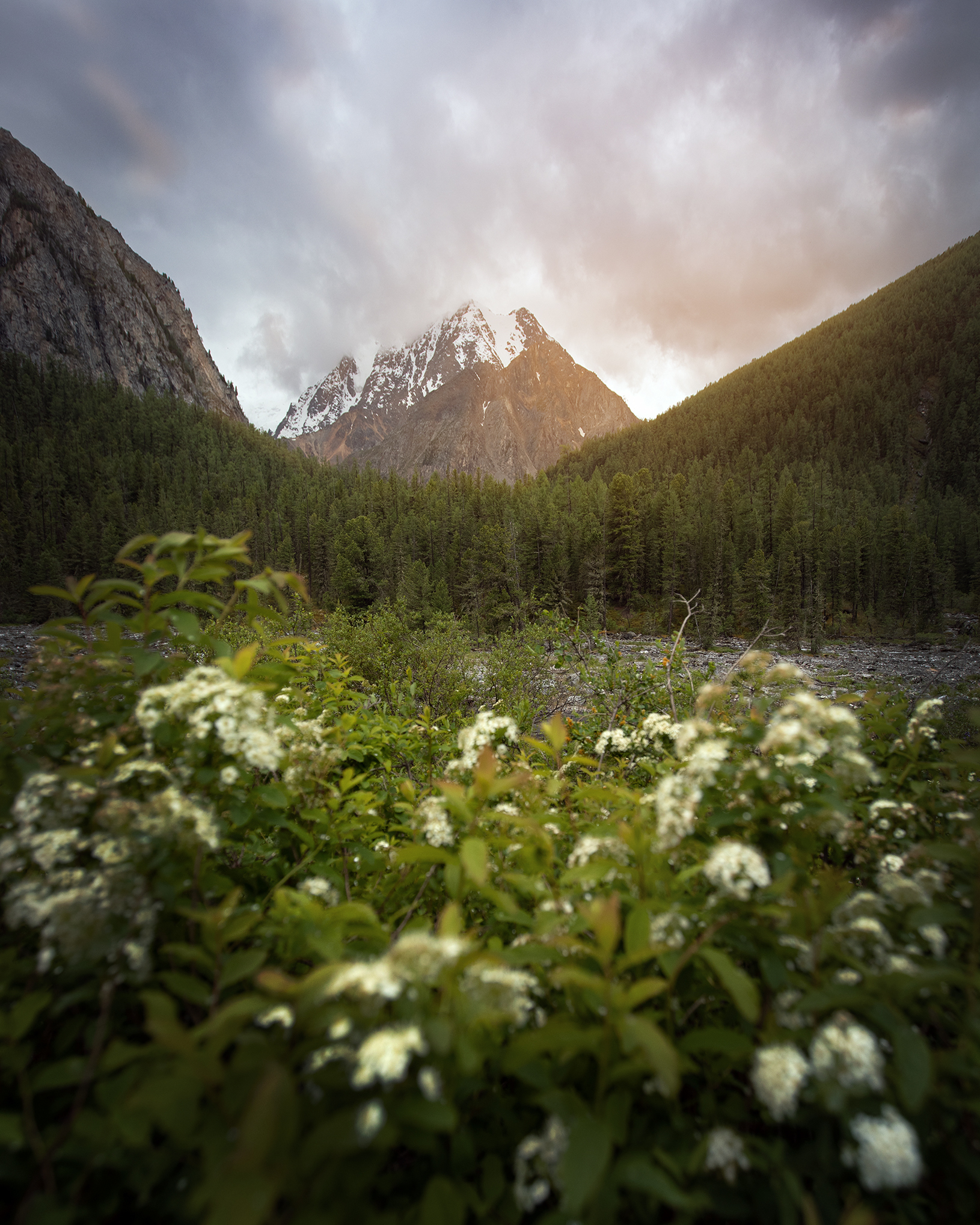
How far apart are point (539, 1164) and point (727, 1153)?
0.41 meters

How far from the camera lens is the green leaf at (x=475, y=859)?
4.29 ft

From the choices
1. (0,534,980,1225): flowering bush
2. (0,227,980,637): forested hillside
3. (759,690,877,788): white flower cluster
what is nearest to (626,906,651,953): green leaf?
(0,534,980,1225): flowering bush

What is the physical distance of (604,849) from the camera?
1.73m

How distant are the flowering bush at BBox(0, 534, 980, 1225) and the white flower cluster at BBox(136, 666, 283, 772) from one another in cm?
1

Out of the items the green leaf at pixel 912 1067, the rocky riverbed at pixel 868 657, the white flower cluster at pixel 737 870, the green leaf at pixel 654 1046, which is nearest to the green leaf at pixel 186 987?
the green leaf at pixel 654 1046

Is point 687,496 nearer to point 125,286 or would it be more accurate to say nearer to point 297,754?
point 297,754

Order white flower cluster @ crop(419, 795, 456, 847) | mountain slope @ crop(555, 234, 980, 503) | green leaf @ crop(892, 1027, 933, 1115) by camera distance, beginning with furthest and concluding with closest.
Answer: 1. mountain slope @ crop(555, 234, 980, 503)
2. white flower cluster @ crop(419, 795, 456, 847)
3. green leaf @ crop(892, 1027, 933, 1115)

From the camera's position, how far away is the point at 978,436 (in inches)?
3590

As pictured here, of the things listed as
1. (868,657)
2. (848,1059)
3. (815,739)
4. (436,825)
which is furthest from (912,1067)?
(868,657)

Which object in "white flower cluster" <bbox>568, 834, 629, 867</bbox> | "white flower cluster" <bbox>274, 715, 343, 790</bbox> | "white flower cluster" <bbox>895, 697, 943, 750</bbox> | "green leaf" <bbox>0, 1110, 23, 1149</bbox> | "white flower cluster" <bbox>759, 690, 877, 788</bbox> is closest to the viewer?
"green leaf" <bbox>0, 1110, 23, 1149</bbox>

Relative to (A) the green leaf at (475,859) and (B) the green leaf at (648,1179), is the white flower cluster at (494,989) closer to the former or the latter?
(A) the green leaf at (475,859)

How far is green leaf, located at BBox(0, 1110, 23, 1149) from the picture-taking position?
83cm

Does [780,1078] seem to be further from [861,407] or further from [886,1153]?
[861,407]

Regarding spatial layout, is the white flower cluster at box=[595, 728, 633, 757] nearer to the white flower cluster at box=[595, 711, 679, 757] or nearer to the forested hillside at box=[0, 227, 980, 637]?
the white flower cluster at box=[595, 711, 679, 757]
